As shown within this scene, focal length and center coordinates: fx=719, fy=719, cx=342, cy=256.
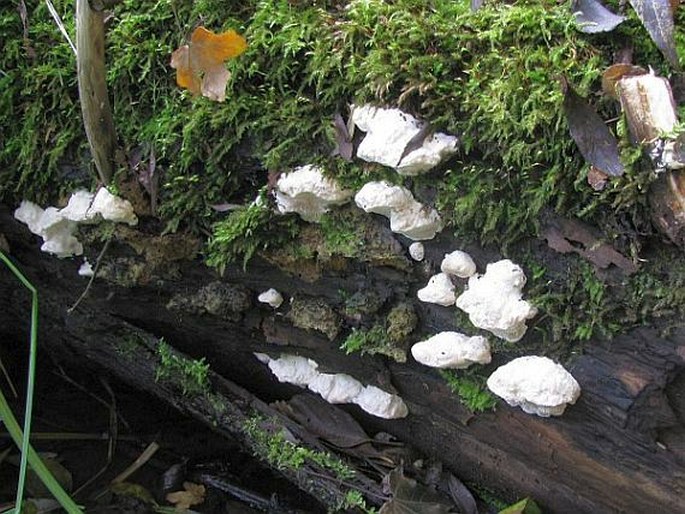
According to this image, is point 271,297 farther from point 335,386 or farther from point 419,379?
point 419,379

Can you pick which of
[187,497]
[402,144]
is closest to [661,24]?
[402,144]

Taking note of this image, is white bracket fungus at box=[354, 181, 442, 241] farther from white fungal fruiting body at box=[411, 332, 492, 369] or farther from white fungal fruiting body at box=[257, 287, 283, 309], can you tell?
white fungal fruiting body at box=[257, 287, 283, 309]

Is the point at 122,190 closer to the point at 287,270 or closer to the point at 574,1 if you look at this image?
the point at 287,270

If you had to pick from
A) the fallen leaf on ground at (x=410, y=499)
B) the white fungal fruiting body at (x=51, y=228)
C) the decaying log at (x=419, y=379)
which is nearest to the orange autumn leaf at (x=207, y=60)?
the decaying log at (x=419, y=379)

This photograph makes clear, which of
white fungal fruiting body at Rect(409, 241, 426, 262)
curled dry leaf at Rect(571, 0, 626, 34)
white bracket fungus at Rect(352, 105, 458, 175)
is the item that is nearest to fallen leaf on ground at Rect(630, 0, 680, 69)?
curled dry leaf at Rect(571, 0, 626, 34)

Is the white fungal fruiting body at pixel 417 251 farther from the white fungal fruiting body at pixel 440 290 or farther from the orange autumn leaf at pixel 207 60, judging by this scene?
the orange autumn leaf at pixel 207 60

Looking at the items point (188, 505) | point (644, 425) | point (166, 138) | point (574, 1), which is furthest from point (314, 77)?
point (188, 505)
